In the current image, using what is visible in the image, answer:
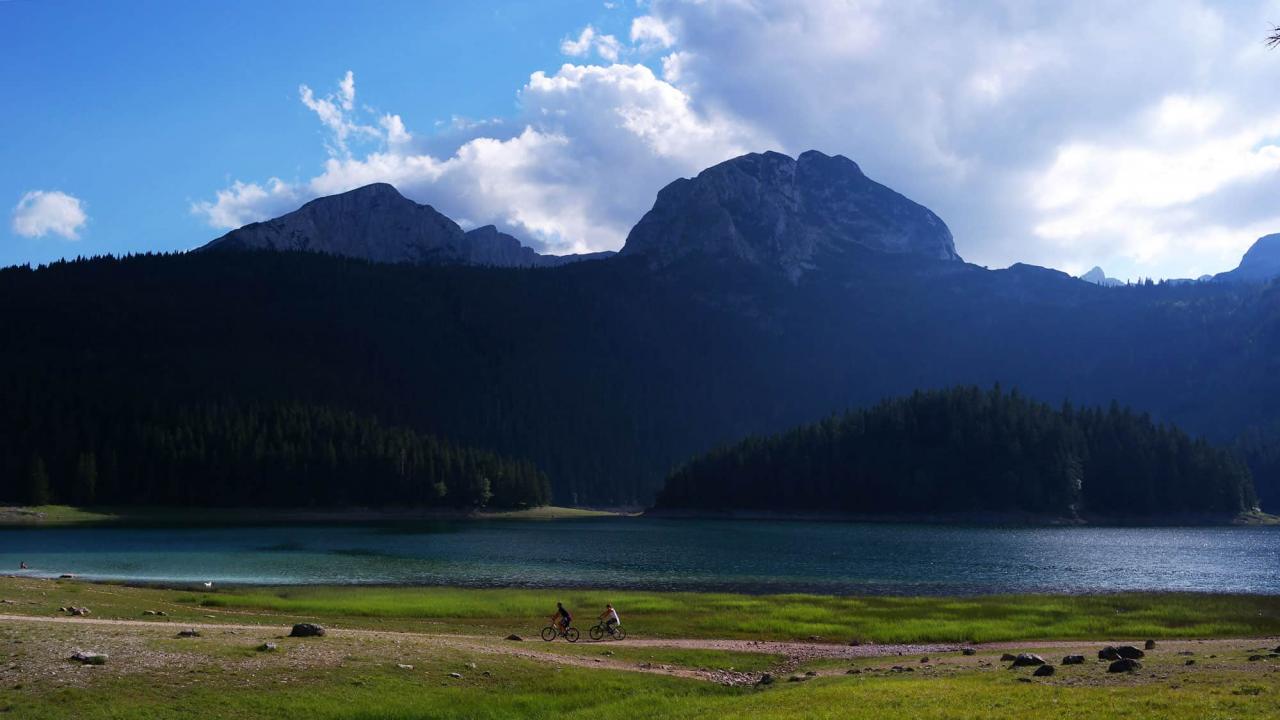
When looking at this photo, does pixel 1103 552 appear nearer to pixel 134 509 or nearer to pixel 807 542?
pixel 807 542

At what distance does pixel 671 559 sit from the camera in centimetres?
9750

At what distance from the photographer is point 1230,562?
9919 centimetres

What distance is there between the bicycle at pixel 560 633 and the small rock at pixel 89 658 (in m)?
19.9

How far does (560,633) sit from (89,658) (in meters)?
21.5

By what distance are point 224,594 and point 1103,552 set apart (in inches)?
3929

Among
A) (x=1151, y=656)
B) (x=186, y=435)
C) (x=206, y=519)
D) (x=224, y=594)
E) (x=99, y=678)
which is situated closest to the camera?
(x=99, y=678)

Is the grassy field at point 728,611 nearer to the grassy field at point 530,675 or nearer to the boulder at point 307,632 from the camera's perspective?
the grassy field at point 530,675

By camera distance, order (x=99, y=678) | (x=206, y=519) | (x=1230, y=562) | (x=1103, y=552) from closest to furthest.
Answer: (x=99, y=678) → (x=1230, y=562) → (x=1103, y=552) → (x=206, y=519)

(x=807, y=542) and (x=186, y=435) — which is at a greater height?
(x=186, y=435)

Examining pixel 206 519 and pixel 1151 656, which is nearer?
pixel 1151 656

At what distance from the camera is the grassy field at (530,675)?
24.1m

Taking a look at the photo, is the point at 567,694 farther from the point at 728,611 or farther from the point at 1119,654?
the point at 728,611

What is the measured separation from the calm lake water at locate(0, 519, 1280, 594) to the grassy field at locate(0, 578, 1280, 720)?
2387 cm

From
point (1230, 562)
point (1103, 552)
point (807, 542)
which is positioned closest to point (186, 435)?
point (807, 542)
